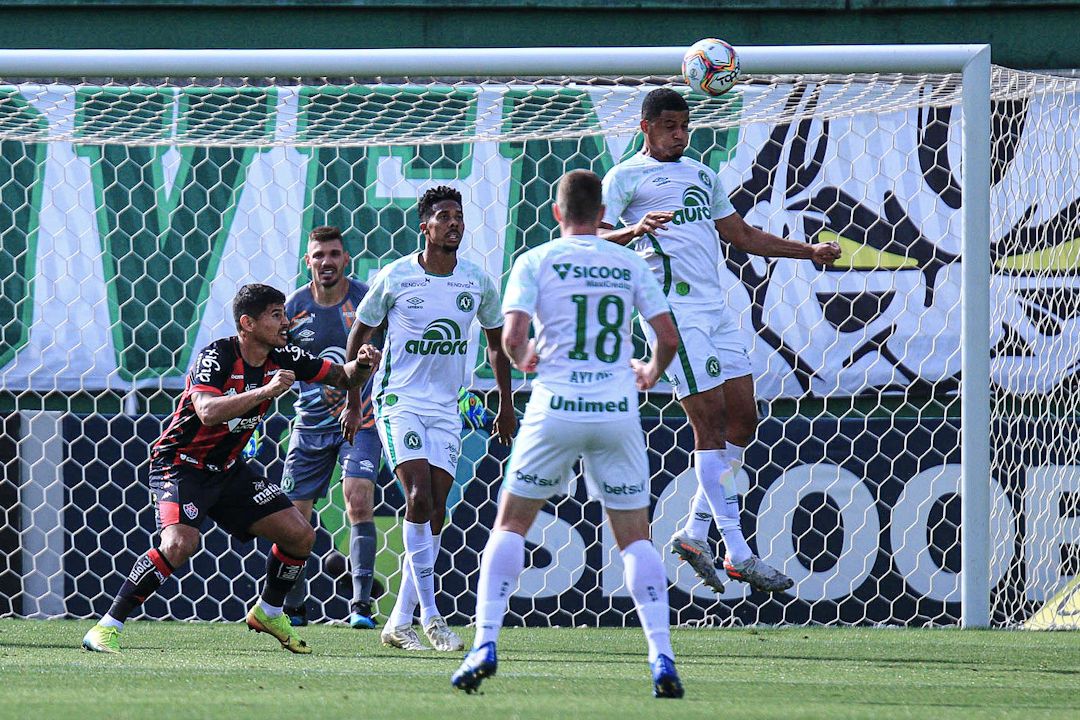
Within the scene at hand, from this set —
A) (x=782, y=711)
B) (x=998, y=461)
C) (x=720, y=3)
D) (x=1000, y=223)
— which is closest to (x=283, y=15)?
(x=720, y=3)

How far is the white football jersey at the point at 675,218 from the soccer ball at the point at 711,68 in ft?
1.33

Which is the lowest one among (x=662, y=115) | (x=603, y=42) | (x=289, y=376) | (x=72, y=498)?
(x=72, y=498)

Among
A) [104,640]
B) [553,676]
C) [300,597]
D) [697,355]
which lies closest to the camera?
[553,676]

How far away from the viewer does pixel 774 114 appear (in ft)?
26.4

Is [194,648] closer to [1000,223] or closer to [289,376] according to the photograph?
[289,376]

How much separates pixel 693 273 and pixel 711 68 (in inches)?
36.4

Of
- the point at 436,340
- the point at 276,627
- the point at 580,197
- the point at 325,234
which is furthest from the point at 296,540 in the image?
the point at 580,197

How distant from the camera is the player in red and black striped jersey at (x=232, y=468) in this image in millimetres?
5723

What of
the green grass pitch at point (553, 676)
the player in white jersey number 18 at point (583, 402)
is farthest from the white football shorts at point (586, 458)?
the green grass pitch at point (553, 676)

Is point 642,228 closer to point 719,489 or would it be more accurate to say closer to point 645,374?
point 645,374

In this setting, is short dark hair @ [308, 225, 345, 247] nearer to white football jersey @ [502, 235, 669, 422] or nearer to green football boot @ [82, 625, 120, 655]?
green football boot @ [82, 625, 120, 655]

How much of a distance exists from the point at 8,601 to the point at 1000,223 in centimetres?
587

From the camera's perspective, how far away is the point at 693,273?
20.1ft

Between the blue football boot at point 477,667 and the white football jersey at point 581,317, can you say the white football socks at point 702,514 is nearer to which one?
the white football jersey at point 581,317
